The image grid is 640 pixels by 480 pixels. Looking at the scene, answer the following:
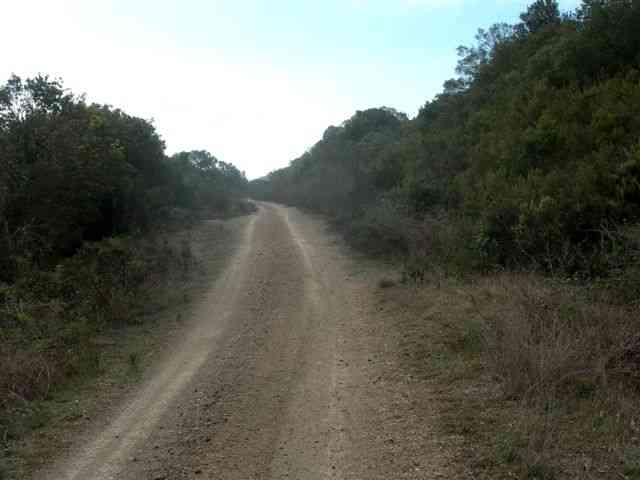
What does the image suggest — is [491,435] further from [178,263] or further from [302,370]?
[178,263]

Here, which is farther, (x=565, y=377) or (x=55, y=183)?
(x=55, y=183)

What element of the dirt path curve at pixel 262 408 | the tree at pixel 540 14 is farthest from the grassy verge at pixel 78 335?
the tree at pixel 540 14

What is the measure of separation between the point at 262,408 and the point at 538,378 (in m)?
3.04

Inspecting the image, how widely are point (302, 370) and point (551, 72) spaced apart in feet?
38.5

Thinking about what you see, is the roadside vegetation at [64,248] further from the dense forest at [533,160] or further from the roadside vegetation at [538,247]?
the dense forest at [533,160]

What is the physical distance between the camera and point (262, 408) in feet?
20.6

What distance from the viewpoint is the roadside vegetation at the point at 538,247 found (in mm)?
5066

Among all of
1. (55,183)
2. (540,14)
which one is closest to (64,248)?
(55,183)

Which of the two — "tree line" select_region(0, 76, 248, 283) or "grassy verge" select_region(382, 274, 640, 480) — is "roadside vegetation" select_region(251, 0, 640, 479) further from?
"tree line" select_region(0, 76, 248, 283)

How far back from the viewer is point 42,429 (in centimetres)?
598

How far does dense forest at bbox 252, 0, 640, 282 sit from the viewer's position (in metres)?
9.27

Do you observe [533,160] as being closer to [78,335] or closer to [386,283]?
[386,283]

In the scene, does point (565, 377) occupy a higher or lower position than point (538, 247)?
lower

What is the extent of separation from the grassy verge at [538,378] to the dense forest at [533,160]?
4.98ft
